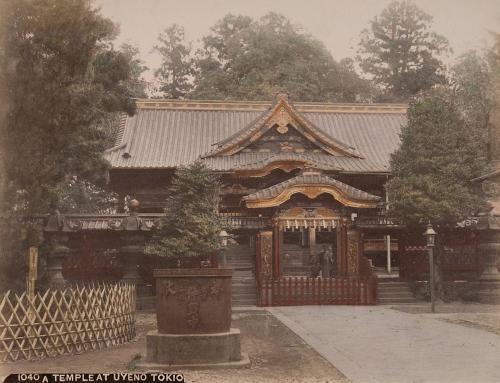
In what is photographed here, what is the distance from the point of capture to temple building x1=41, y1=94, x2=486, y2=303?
2197 centimetres

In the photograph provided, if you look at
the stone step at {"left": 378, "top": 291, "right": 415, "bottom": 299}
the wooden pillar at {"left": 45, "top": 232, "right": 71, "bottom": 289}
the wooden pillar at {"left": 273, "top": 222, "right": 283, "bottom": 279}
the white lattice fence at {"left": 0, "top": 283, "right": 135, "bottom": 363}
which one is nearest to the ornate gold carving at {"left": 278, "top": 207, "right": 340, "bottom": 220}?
the wooden pillar at {"left": 273, "top": 222, "right": 283, "bottom": 279}

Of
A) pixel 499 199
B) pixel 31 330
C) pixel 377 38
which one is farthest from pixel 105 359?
pixel 377 38

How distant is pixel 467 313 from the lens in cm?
1756

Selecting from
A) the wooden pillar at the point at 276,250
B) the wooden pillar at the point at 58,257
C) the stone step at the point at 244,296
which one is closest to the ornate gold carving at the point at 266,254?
the wooden pillar at the point at 276,250

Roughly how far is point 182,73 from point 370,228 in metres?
29.9

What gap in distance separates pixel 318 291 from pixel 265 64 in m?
28.1

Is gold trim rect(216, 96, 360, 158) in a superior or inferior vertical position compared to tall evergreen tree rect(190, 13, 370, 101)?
inferior

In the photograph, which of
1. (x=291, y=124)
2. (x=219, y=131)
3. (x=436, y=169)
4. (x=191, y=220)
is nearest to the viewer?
(x=191, y=220)

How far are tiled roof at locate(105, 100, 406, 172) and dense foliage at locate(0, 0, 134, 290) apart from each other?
14.2 meters

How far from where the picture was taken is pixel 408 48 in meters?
40.9

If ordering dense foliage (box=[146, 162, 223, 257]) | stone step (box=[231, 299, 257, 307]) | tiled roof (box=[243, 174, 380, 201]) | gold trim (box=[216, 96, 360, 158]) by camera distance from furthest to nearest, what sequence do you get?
gold trim (box=[216, 96, 360, 158]) < tiled roof (box=[243, 174, 380, 201]) < stone step (box=[231, 299, 257, 307]) < dense foliage (box=[146, 162, 223, 257])

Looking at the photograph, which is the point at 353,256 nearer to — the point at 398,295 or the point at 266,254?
the point at 398,295

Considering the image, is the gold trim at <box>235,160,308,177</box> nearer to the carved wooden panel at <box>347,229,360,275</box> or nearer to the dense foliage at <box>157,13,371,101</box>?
the carved wooden panel at <box>347,229,360,275</box>

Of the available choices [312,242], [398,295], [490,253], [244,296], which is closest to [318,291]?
[244,296]
